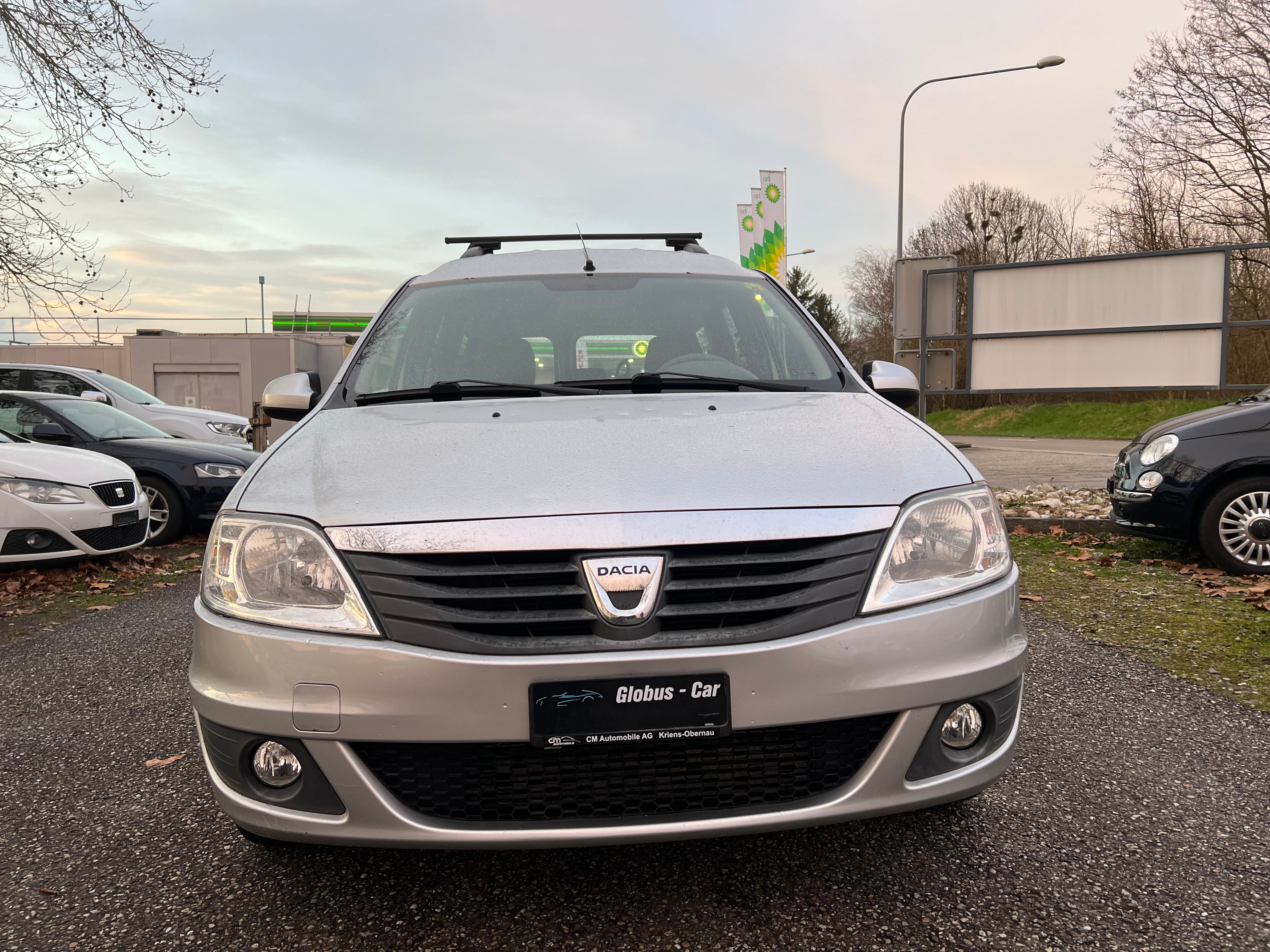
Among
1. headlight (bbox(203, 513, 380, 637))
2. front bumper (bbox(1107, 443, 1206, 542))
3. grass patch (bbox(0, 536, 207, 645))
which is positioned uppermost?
headlight (bbox(203, 513, 380, 637))

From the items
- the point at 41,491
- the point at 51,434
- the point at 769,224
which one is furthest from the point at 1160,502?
the point at 769,224

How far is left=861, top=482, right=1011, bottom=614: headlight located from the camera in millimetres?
1931

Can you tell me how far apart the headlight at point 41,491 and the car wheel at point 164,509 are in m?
1.64

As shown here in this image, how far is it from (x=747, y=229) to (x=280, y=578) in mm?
14410

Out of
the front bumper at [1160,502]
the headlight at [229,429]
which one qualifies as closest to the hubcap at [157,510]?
Answer: the headlight at [229,429]

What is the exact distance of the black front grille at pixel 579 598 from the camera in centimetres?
181

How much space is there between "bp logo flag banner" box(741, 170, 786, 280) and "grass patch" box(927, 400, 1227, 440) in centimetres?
1587

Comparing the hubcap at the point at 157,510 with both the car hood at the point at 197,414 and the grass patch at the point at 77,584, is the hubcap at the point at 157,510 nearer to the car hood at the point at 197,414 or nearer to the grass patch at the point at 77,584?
the grass patch at the point at 77,584

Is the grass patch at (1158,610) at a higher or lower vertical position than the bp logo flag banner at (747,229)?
lower

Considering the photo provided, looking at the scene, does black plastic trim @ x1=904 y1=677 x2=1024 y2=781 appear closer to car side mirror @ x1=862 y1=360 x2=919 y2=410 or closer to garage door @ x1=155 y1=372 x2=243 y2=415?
car side mirror @ x1=862 y1=360 x2=919 y2=410

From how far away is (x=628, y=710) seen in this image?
1800 millimetres

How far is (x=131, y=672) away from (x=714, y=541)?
11.4 feet

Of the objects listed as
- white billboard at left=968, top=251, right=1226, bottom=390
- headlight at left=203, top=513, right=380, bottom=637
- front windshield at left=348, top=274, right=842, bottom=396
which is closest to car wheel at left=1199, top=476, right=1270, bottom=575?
front windshield at left=348, top=274, right=842, bottom=396

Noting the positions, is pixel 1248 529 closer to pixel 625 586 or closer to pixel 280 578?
pixel 625 586
